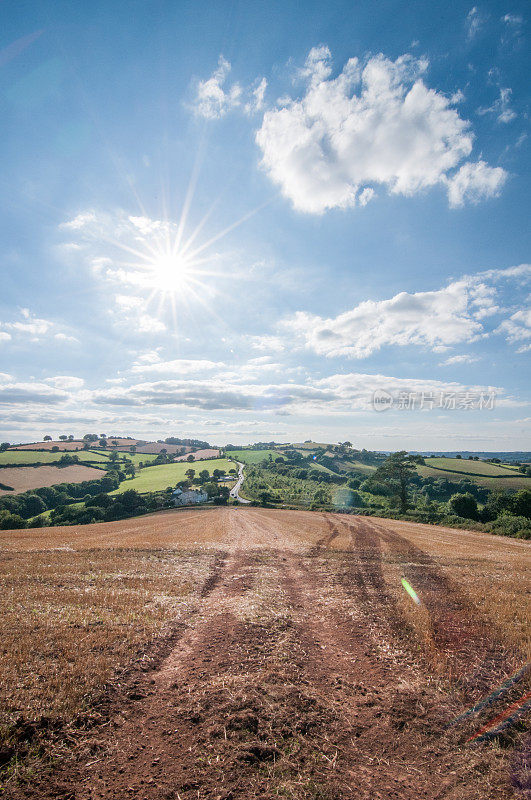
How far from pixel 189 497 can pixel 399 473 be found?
214 ft

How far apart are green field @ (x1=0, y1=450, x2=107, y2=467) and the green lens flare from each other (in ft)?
490

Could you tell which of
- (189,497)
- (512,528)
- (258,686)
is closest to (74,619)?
(258,686)

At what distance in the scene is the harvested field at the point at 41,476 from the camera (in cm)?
10138

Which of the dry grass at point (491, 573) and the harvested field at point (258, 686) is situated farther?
the dry grass at point (491, 573)

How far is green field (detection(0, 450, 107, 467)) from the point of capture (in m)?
127

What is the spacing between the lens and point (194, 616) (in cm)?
1422

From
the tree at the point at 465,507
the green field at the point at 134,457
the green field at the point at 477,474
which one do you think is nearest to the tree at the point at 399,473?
the tree at the point at 465,507

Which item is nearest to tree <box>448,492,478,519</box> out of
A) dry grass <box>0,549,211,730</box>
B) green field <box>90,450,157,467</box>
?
dry grass <box>0,549,211,730</box>

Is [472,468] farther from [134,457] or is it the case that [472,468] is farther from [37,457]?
[37,457]

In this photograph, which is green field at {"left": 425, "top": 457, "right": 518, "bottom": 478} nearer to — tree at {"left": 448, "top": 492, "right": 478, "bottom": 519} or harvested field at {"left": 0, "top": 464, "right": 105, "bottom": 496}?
tree at {"left": 448, "top": 492, "right": 478, "bottom": 519}

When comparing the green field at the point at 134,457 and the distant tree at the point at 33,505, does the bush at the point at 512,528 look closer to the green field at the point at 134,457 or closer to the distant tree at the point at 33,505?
the distant tree at the point at 33,505

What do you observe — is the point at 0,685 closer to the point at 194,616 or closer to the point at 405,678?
the point at 194,616

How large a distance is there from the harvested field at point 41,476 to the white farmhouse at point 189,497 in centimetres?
4587

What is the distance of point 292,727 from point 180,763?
2738mm
